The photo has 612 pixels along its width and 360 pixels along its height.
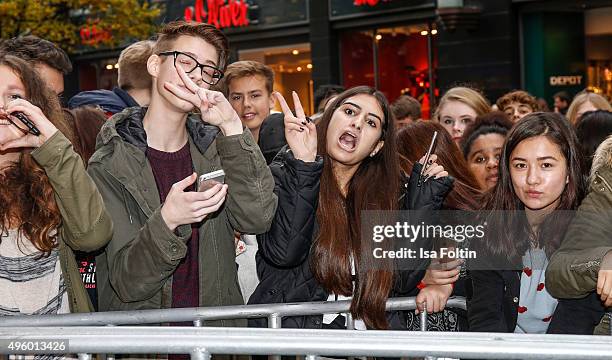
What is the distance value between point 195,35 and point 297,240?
1044mm

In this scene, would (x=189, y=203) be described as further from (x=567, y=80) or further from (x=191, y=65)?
(x=567, y=80)

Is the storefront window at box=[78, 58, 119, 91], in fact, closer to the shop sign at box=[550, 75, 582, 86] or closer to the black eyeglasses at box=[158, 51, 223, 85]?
the shop sign at box=[550, 75, 582, 86]

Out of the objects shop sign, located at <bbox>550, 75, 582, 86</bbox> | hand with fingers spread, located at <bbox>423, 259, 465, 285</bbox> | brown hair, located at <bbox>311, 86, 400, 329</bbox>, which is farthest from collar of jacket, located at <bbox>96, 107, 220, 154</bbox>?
shop sign, located at <bbox>550, 75, 582, 86</bbox>

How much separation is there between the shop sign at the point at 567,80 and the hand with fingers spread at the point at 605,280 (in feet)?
43.1

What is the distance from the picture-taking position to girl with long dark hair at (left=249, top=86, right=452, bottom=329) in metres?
4.02

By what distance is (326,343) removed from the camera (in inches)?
99.0

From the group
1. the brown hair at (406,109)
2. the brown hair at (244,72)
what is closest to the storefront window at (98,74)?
the brown hair at (406,109)

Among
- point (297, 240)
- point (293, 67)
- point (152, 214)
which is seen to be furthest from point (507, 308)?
point (293, 67)

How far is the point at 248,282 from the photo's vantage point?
466 centimetres

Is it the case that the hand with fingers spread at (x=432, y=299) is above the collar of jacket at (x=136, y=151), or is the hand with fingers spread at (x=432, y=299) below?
below

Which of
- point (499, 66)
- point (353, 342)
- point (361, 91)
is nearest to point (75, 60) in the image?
point (499, 66)

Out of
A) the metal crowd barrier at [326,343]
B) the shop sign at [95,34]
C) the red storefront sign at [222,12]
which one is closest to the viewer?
the metal crowd barrier at [326,343]

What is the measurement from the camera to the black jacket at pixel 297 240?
13.2 ft

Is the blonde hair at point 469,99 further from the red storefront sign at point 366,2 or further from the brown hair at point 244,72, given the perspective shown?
the red storefront sign at point 366,2
